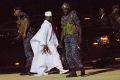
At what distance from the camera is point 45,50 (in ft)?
56.5

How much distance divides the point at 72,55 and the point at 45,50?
1.30 m

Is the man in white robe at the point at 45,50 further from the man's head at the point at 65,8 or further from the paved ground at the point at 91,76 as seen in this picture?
the man's head at the point at 65,8

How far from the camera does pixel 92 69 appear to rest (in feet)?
61.1

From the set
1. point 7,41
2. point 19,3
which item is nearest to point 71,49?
point 7,41

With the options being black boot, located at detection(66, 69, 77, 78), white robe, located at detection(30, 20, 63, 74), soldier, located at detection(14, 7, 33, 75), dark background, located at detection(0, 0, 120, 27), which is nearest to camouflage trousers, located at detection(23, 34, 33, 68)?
soldier, located at detection(14, 7, 33, 75)

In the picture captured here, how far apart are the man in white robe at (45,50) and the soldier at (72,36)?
95 cm

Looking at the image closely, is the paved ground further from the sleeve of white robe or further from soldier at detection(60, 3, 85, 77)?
the sleeve of white robe

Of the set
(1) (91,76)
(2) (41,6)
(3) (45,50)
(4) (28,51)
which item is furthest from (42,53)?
(2) (41,6)

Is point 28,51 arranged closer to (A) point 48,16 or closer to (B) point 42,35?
(B) point 42,35

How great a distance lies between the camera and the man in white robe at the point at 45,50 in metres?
17.2

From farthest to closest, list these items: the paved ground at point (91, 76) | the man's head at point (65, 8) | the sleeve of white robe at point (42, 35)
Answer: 1. the sleeve of white robe at point (42, 35)
2. the man's head at point (65, 8)
3. the paved ground at point (91, 76)

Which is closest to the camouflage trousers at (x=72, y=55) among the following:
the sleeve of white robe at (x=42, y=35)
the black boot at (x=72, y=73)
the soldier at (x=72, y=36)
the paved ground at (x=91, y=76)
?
the soldier at (x=72, y=36)

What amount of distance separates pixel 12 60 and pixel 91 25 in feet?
8.87

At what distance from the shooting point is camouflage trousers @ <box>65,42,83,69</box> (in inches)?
635
